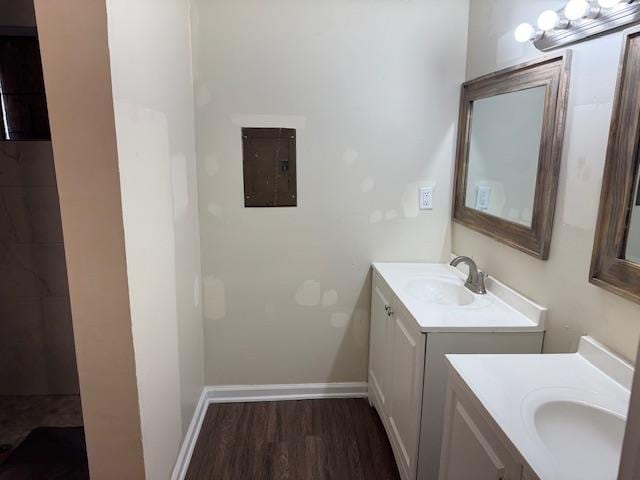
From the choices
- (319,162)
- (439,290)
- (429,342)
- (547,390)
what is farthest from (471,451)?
(319,162)

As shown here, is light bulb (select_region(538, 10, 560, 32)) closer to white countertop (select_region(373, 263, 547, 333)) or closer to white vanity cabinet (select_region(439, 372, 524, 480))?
white countertop (select_region(373, 263, 547, 333))

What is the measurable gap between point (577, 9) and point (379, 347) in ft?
5.47

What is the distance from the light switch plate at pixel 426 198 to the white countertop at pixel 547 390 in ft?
3.83

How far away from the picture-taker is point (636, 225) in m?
1.20

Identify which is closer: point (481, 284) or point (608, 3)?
point (608, 3)

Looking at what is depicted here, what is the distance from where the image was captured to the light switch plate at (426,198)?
2.38m

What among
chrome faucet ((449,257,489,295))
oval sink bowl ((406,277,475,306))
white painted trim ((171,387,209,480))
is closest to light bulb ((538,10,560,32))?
chrome faucet ((449,257,489,295))

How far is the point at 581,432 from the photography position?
109 cm

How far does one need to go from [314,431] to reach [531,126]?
5.94 ft

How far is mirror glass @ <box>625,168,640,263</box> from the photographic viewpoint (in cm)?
119

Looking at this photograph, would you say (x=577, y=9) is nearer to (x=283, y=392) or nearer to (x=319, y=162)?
(x=319, y=162)

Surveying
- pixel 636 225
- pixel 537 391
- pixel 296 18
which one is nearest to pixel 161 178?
pixel 296 18

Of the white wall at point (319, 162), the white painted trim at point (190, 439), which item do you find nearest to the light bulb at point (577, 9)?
the white wall at point (319, 162)

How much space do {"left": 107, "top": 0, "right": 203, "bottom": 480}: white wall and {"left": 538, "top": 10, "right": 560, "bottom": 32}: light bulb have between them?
4.49ft
